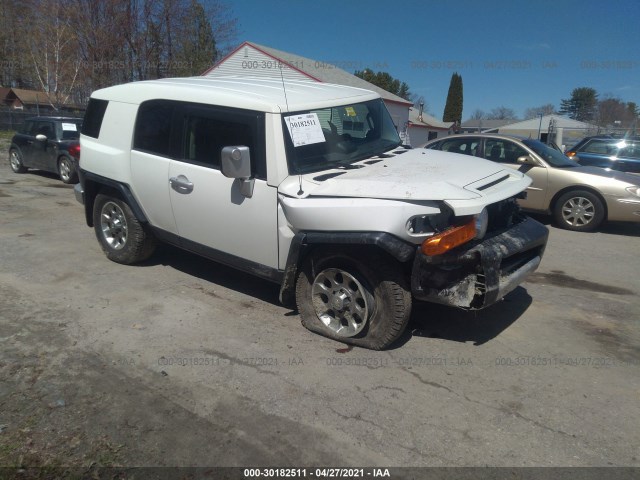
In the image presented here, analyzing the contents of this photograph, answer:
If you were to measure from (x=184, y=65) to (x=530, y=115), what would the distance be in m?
69.8

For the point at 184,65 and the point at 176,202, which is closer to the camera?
the point at 176,202

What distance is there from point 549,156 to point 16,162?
1270 cm

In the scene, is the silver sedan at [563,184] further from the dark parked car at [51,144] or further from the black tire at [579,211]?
the dark parked car at [51,144]

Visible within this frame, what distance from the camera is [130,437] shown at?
9.12ft

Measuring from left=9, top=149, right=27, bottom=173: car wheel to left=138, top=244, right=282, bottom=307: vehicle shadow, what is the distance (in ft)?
27.8

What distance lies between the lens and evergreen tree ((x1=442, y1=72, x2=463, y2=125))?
6306cm

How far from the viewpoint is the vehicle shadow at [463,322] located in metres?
4.16

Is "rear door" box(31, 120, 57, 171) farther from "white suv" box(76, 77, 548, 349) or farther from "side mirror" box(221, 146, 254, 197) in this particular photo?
"side mirror" box(221, 146, 254, 197)

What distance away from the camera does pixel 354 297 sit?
150 inches

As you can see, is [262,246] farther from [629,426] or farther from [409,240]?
[629,426]

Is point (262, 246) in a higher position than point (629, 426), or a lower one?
higher

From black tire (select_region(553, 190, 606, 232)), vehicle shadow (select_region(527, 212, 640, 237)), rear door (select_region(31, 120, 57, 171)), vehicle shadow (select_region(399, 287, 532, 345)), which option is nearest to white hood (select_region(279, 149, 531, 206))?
vehicle shadow (select_region(399, 287, 532, 345))

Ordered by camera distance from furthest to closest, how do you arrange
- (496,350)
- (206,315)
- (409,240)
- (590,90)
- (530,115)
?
(590,90)
(530,115)
(206,315)
(496,350)
(409,240)

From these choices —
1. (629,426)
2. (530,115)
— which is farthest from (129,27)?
(530,115)
